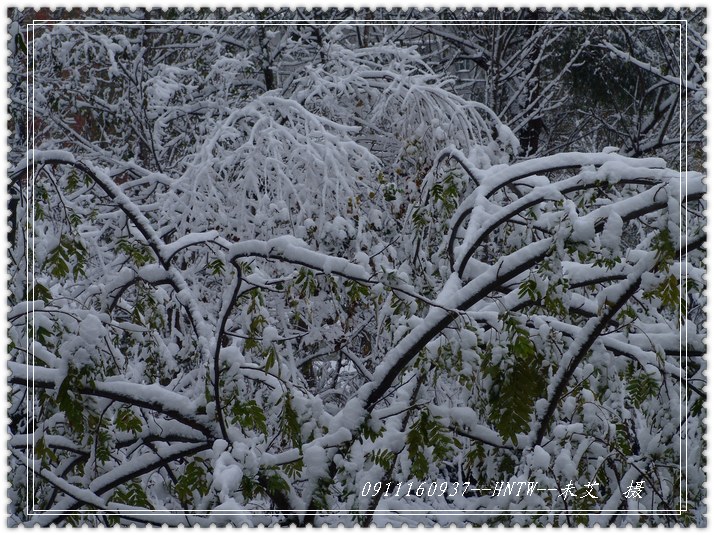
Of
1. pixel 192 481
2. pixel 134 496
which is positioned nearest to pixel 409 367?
pixel 192 481

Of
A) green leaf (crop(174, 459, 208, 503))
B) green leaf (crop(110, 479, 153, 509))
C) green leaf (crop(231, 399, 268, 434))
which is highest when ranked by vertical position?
green leaf (crop(231, 399, 268, 434))

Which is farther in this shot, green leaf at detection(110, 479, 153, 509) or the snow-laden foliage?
green leaf at detection(110, 479, 153, 509)

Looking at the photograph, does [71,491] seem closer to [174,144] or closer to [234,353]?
[234,353]

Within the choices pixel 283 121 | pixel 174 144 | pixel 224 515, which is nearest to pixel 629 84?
pixel 283 121

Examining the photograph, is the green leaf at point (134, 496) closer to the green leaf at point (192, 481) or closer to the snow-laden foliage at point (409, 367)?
the snow-laden foliage at point (409, 367)

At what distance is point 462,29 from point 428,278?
417cm

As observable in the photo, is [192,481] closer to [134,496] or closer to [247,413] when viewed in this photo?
[134,496]

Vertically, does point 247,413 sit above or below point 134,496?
above

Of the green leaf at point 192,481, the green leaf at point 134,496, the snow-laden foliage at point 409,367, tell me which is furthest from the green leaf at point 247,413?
the green leaf at point 134,496

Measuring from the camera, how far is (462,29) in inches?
261

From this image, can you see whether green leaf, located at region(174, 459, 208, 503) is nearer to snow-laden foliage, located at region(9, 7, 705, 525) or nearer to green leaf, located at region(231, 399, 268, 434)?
snow-laden foliage, located at region(9, 7, 705, 525)

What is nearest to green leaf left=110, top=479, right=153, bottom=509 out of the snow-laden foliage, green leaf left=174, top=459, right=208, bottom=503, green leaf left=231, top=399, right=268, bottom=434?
the snow-laden foliage

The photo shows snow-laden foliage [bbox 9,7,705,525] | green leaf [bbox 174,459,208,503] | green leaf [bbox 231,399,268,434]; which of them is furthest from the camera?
green leaf [bbox 174,459,208,503]

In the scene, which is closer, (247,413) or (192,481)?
(247,413)
